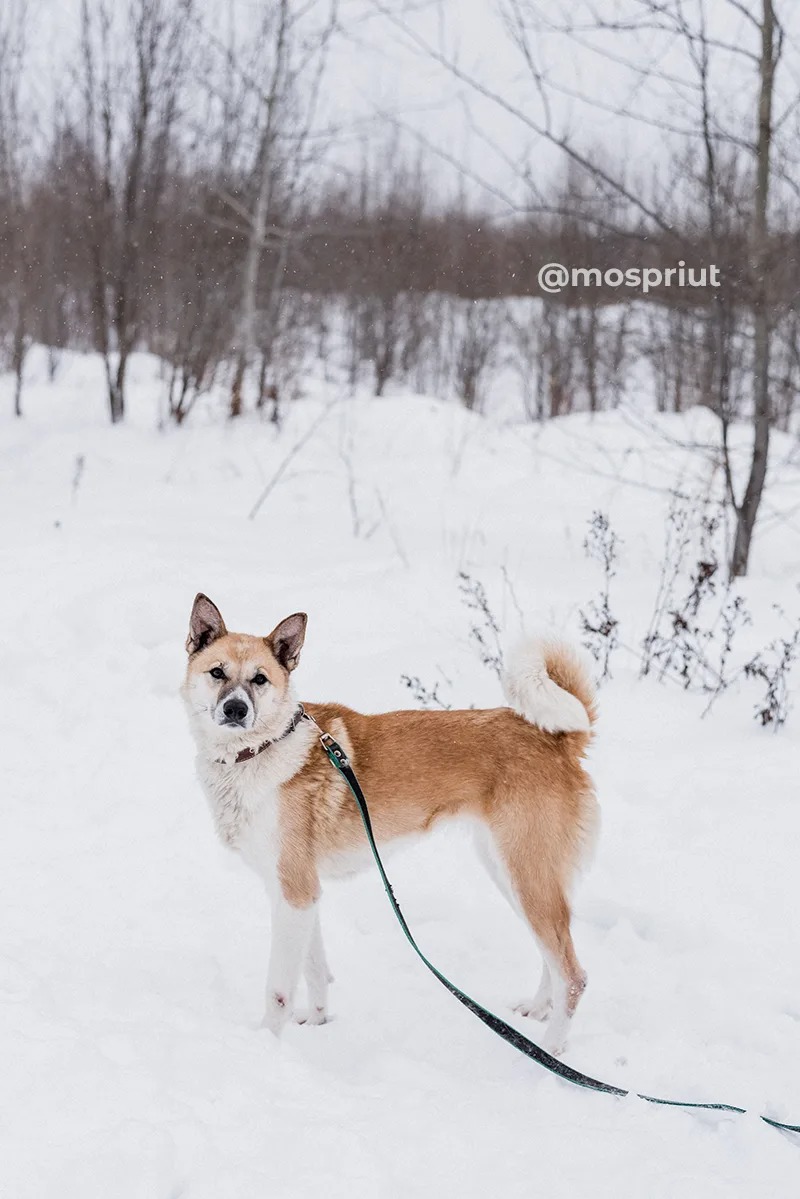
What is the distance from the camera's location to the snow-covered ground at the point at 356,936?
2.14 m

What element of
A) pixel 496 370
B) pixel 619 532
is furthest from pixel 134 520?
pixel 496 370

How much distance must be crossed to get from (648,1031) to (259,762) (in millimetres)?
1576

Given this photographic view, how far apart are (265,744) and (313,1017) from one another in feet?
3.20

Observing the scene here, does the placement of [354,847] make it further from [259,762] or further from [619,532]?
[619,532]

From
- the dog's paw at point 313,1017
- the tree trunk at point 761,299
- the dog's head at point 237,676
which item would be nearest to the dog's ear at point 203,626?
the dog's head at point 237,676


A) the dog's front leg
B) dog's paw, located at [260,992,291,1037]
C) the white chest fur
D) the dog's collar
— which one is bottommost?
dog's paw, located at [260,992,291,1037]

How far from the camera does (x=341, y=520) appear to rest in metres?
9.66

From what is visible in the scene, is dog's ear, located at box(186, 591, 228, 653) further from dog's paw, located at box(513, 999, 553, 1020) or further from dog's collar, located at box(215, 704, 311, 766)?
dog's paw, located at box(513, 999, 553, 1020)

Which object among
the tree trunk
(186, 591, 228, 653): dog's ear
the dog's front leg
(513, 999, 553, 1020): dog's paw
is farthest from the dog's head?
the tree trunk

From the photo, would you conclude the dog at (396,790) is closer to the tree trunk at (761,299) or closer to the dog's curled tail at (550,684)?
the dog's curled tail at (550,684)

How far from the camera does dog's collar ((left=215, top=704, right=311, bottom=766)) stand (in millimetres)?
2969

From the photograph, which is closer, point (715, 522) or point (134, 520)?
point (715, 522)

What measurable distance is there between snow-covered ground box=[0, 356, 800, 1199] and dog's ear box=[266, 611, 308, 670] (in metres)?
1.19

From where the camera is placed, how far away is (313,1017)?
3.05m
